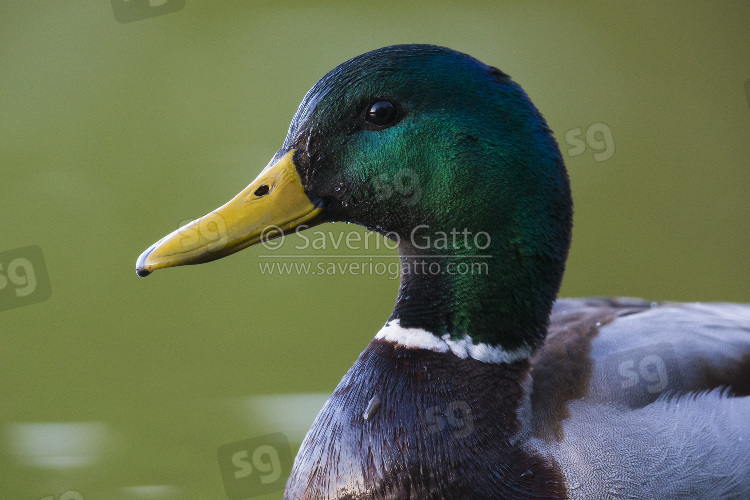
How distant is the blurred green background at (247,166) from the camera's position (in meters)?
3.38

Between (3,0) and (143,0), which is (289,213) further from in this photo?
(3,0)

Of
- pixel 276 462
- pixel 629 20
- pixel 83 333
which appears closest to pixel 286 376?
pixel 276 462

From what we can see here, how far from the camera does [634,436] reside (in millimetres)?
1486

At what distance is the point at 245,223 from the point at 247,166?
2.35 meters

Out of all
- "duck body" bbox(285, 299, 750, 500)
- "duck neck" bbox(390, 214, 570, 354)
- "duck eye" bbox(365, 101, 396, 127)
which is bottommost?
"duck body" bbox(285, 299, 750, 500)

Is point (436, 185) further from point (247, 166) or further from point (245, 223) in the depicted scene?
point (247, 166)

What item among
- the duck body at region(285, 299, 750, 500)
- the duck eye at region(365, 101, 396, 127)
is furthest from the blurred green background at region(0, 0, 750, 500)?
the duck eye at region(365, 101, 396, 127)

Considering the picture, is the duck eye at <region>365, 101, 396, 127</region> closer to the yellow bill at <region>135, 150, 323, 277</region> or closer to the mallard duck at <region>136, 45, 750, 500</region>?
the mallard duck at <region>136, 45, 750, 500</region>

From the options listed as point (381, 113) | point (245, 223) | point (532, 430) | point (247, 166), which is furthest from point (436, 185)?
point (247, 166)

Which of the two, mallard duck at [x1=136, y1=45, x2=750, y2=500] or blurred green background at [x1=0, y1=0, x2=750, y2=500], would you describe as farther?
blurred green background at [x1=0, y1=0, x2=750, y2=500]

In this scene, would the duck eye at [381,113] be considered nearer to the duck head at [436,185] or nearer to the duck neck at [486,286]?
the duck head at [436,185]

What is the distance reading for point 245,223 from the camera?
4.89 feet

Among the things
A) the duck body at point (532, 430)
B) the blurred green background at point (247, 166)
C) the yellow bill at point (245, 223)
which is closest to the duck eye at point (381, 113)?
the yellow bill at point (245, 223)

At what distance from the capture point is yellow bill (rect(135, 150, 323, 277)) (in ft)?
4.80
